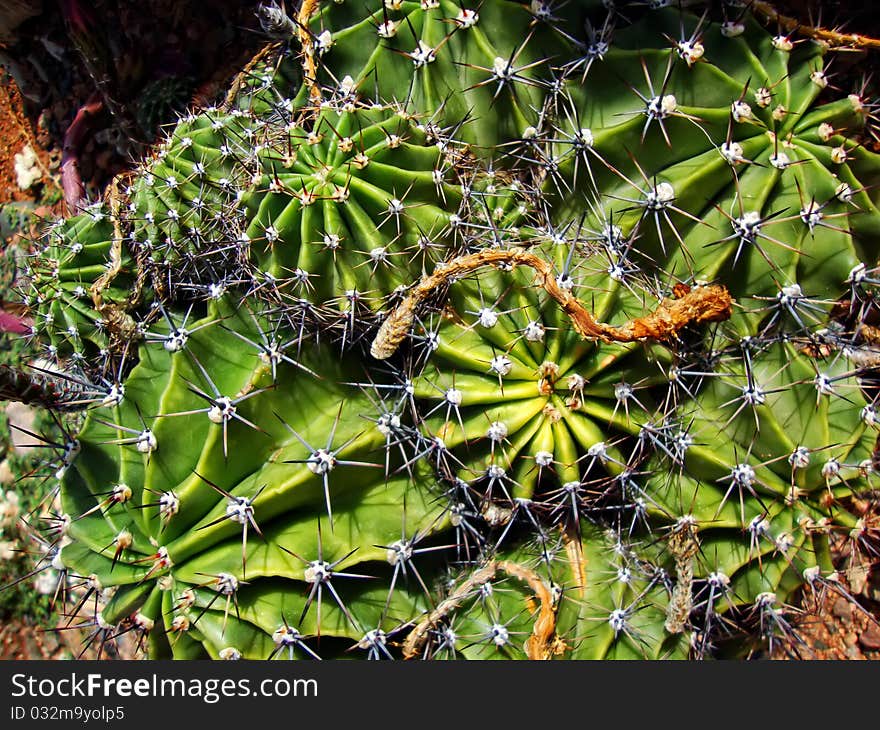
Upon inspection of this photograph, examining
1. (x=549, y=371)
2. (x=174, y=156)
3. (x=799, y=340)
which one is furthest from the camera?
(x=174, y=156)

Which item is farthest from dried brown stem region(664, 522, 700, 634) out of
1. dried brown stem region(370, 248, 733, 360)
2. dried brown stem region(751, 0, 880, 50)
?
dried brown stem region(751, 0, 880, 50)

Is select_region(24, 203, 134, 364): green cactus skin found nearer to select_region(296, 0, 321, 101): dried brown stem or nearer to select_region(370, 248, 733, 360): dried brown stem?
select_region(296, 0, 321, 101): dried brown stem

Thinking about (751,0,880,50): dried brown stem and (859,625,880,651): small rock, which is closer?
(751,0,880,50): dried brown stem

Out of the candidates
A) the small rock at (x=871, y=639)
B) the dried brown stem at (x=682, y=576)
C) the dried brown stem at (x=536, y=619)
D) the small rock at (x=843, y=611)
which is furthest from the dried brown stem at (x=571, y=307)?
the small rock at (x=871, y=639)

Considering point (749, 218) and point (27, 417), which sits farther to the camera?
point (27, 417)

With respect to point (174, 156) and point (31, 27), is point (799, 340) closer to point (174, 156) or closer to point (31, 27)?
point (174, 156)

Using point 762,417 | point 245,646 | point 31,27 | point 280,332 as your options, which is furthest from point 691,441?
point 31,27

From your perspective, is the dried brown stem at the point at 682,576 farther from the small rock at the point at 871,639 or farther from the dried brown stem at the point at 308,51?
the dried brown stem at the point at 308,51
